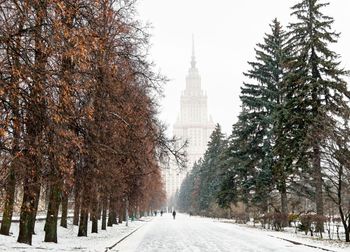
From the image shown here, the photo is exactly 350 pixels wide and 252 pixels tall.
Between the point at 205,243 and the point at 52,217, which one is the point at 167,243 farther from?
the point at 52,217

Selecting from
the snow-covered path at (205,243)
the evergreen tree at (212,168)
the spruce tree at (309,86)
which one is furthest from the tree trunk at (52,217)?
the evergreen tree at (212,168)

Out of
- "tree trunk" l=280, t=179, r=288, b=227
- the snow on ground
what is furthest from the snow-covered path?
"tree trunk" l=280, t=179, r=288, b=227

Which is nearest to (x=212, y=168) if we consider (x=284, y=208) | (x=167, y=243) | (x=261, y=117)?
(x=261, y=117)

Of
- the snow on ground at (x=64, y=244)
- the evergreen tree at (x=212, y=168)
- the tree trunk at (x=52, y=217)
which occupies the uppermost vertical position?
the evergreen tree at (x=212, y=168)

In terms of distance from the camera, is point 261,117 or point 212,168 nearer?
point 261,117

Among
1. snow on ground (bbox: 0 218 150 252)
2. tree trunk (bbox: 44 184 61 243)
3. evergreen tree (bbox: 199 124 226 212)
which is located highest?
evergreen tree (bbox: 199 124 226 212)

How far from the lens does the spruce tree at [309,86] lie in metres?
29.0

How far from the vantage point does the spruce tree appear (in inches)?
1143

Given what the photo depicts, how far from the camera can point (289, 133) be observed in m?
31.7

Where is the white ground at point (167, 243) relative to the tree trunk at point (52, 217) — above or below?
below

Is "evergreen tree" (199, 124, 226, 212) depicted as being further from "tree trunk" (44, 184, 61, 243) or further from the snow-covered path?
"tree trunk" (44, 184, 61, 243)

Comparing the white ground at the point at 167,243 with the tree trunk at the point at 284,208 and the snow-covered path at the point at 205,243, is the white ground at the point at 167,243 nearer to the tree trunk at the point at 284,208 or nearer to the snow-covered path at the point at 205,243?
the snow-covered path at the point at 205,243

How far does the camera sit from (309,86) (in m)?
29.0

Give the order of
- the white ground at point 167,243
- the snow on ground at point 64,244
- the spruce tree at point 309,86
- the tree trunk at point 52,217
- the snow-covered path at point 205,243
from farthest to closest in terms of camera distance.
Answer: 1. the spruce tree at point 309,86
2. the snow-covered path at point 205,243
3. the tree trunk at point 52,217
4. the white ground at point 167,243
5. the snow on ground at point 64,244
